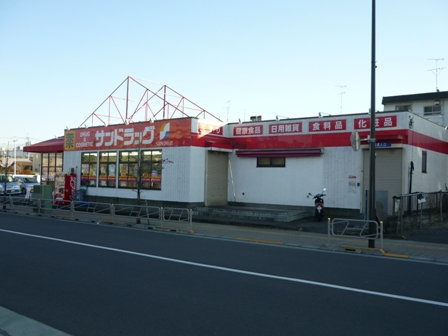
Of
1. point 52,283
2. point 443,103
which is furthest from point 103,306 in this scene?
point 443,103

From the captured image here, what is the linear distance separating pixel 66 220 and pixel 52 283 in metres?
13.4

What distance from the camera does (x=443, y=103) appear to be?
1471 inches

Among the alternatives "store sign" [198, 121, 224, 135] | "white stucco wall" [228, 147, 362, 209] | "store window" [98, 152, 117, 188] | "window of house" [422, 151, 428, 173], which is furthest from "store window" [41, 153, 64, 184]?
"window of house" [422, 151, 428, 173]

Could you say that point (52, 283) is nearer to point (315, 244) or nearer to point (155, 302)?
point (155, 302)

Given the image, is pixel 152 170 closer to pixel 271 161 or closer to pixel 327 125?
pixel 271 161

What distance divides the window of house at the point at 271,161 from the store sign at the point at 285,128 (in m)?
1.42

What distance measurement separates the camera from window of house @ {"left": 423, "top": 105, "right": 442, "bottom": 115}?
3763 cm

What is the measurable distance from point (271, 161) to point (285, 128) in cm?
186

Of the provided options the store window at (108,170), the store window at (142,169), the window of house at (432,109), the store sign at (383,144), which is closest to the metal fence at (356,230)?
the store sign at (383,144)

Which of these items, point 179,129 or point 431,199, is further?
point 179,129

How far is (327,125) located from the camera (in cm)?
2205

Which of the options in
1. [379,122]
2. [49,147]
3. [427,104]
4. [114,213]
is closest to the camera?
[114,213]

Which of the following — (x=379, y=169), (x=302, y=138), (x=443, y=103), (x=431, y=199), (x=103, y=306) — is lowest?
(x=103, y=306)

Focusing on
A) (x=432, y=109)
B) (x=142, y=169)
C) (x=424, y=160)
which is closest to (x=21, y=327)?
(x=142, y=169)
